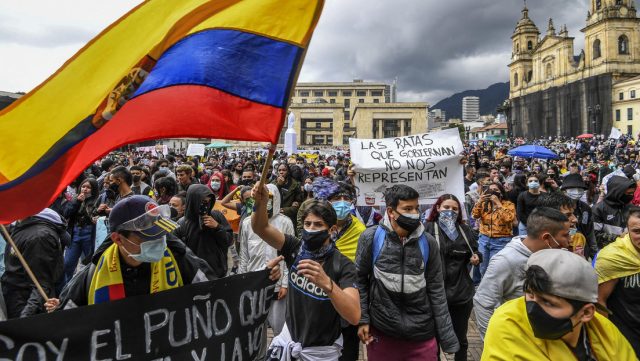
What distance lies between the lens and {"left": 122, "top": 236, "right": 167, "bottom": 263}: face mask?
94.5 inches

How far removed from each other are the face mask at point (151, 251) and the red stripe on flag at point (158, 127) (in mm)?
504

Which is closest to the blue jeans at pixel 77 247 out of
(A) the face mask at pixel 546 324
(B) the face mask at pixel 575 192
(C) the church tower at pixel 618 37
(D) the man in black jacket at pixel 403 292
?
(D) the man in black jacket at pixel 403 292

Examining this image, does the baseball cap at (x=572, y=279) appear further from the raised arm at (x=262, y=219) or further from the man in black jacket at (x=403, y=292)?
the raised arm at (x=262, y=219)

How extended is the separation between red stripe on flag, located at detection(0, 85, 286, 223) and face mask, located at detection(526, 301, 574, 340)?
1526 mm

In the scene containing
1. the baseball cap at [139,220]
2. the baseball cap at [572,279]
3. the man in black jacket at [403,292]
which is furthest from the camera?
the man in black jacket at [403,292]

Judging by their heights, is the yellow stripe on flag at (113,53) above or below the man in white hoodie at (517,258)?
above

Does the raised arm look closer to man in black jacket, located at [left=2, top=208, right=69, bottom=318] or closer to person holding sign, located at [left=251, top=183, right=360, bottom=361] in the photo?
person holding sign, located at [left=251, top=183, right=360, bottom=361]

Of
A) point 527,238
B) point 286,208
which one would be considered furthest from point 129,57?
point 286,208

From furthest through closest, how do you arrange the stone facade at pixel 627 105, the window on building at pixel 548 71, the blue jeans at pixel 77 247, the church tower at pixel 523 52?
the church tower at pixel 523 52 → the window on building at pixel 548 71 → the stone facade at pixel 627 105 → the blue jeans at pixel 77 247

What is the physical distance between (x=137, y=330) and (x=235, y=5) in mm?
1879

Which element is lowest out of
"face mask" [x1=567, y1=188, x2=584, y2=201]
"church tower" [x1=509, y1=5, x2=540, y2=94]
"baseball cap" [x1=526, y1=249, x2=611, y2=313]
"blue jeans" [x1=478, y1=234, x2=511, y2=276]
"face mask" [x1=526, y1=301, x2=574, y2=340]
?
"blue jeans" [x1=478, y1=234, x2=511, y2=276]

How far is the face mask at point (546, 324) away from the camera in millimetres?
1835

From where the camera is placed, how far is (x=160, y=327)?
90.8 inches

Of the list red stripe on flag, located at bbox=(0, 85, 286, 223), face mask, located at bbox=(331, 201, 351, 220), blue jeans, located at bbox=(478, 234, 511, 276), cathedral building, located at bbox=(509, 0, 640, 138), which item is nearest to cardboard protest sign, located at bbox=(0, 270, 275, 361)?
red stripe on flag, located at bbox=(0, 85, 286, 223)
